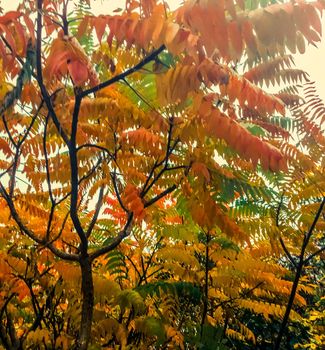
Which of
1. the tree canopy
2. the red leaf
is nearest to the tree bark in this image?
the tree canopy

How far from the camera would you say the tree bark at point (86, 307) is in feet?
10.4

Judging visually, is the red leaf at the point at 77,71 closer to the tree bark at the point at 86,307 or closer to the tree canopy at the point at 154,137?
the tree canopy at the point at 154,137

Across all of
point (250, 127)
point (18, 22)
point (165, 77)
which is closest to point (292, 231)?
point (250, 127)

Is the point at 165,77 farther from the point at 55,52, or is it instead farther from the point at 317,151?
the point at 317,151

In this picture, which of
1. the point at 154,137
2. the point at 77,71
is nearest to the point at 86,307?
the point at 154,137

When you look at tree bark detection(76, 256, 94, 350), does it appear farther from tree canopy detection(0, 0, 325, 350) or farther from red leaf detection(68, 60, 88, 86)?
red leaf detection(68, 60, 88, 86)

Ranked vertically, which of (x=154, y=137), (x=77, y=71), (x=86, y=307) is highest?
(x=154, y=137)

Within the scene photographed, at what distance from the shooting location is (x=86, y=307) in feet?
10.8

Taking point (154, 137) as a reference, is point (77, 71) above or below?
below

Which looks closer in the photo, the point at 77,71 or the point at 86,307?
the point at 77,71

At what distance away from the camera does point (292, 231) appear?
17.6 feet

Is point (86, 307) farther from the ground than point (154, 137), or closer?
closer

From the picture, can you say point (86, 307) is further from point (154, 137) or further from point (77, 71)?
point (77, 71)

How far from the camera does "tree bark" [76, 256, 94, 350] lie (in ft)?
10.4
